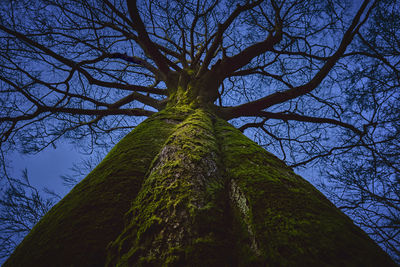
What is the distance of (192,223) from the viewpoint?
690 mm

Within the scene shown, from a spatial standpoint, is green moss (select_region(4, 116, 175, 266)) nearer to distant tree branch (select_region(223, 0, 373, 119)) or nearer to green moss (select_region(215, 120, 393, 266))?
green moss (select_region(215, 120, 393, 266))

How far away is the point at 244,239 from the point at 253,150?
2.59ft

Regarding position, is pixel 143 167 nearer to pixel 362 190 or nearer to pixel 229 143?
pixel 229 143

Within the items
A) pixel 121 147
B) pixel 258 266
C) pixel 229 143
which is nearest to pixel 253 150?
pixel 229 143

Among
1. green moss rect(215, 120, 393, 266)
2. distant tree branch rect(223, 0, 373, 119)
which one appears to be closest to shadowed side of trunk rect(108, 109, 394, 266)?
Answer: green moss rect(215, 120, 393, 266)

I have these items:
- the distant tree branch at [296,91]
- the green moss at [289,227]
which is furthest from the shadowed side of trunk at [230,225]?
the distant tree branch at [296,91]

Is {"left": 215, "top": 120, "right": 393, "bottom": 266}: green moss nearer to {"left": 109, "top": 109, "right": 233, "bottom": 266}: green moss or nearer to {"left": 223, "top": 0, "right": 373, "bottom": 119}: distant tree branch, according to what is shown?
{"left": 109, "top": 109, "right": 233, "bottom": 266}: green moss

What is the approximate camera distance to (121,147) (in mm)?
1425

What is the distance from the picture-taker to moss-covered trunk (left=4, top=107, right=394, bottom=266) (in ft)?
1.93

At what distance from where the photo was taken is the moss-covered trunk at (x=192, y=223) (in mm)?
589

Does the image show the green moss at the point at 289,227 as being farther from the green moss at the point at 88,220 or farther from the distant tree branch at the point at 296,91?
the distant tree branch at the point at 296,91

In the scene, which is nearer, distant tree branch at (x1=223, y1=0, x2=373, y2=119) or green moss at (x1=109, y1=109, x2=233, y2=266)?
green moss at (x1=109, y1=109, x2=233, y2=266)

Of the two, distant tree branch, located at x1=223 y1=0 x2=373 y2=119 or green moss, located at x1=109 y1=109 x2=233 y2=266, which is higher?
distant tree branch, located at x1=223 y1=0 x2=373 y2=119

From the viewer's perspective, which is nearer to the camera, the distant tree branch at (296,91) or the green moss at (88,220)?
the green moss at (88,220)
